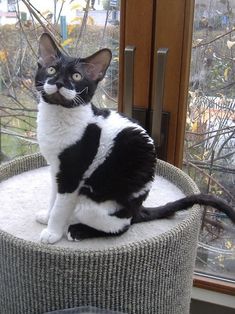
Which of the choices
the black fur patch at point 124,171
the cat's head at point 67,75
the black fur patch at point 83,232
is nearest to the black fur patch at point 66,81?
the cat's head at point 67,75

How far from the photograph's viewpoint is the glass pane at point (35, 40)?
4.11 ft

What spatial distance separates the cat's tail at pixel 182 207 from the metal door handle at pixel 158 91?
290mm

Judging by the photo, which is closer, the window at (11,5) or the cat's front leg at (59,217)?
the cat's front leg at (59,217)

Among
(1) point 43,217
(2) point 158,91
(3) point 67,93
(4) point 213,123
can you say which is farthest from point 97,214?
(4) point 213,123

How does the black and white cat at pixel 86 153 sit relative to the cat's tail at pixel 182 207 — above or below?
above

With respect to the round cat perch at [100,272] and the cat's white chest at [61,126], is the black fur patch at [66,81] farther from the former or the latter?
the round cat perch at [100,272]

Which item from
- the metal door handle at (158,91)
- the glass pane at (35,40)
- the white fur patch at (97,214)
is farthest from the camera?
the glass pane at (35,40)

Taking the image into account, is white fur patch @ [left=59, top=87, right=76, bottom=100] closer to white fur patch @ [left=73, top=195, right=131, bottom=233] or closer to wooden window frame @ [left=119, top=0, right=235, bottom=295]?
white fur patch @ [left=73, top=195, right=131, bottom=233]

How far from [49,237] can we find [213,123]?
64cm

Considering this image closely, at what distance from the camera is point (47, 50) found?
0.85 metres

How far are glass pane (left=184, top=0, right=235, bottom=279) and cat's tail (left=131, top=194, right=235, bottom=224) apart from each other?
1.05 feet

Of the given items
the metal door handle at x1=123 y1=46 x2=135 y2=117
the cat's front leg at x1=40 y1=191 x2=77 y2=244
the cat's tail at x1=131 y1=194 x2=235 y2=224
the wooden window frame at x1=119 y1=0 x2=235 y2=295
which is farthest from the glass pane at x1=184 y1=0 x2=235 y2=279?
the cat's front leg at x1=40 y1=191 x2=77 y2=244

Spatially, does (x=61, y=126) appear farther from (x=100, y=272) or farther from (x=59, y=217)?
(x=100, y=272)

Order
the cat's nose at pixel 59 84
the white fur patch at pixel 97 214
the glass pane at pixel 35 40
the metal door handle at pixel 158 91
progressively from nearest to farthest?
the cat's nose at pixel 59 84 < the white fur patch at pixel 97 214 < the metal door handle at pixel 158 91 < the glass pane at pixel 35 40
